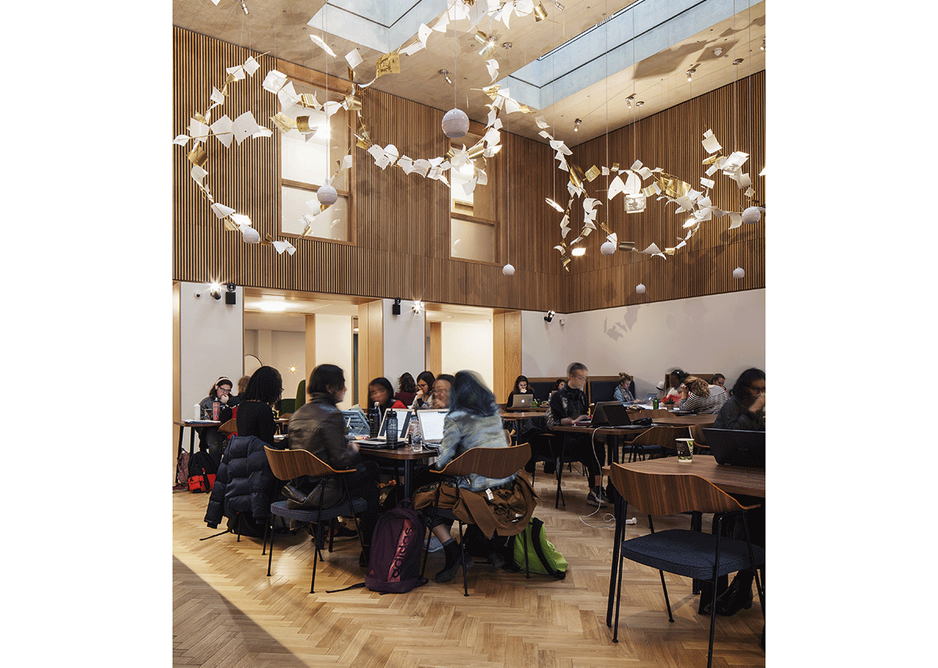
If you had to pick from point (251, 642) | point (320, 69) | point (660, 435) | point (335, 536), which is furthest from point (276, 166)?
point (251, 642)

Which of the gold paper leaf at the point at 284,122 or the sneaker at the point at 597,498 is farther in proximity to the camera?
the sneaker at the point at 597,498

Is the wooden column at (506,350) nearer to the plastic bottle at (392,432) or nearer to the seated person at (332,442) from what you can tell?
the plastic bottle at (392,432)

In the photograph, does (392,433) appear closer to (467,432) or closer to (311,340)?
(467,432)

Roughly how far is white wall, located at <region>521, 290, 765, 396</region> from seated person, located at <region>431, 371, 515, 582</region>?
273 inches

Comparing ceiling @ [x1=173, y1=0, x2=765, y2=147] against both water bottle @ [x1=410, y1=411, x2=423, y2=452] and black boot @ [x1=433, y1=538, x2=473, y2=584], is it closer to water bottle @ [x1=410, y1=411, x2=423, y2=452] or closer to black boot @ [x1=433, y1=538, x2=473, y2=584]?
water bottle @ [x1=410, y1=411, x2=423, y2=452]

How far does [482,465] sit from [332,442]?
0.99 metres

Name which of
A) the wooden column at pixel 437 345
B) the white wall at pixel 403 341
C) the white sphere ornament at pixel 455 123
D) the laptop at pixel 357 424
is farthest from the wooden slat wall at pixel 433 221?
the white sphere ornament at pixel 455 123

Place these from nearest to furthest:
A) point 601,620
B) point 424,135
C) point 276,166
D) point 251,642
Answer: point 251,642
point 601,620
point 276,166
point 424,135

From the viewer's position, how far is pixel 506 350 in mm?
12742

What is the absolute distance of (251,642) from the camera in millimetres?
2926

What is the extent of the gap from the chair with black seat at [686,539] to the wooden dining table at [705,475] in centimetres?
6

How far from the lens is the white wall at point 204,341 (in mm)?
8398
